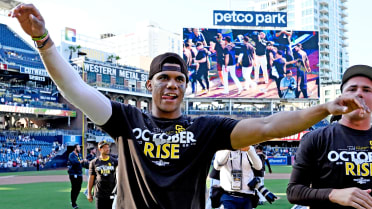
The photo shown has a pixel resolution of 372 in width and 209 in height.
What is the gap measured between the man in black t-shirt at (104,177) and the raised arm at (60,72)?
246 inches

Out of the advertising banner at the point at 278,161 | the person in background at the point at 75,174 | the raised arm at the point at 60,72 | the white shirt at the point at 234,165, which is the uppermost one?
the raised arm at the point at 60,72

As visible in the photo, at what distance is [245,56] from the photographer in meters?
50.2

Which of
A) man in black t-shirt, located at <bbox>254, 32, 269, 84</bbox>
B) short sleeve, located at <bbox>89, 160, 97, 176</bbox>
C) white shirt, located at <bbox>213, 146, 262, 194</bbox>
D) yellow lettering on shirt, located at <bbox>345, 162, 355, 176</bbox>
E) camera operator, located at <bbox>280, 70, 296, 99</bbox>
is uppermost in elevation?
man in black t-shirt, located at <bbox>254, 32, 269, 84</bbox>

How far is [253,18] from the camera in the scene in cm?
5456

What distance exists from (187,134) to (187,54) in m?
47.1

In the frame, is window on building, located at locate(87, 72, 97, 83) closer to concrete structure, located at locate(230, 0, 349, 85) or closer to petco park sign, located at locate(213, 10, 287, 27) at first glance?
petco park sign, located at locate(213, 10, 287, 27)

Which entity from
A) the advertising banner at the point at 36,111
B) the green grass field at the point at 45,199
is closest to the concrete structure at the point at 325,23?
the advertising banner at the point at 36,111

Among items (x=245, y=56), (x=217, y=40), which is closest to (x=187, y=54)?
(x=217, y=40)

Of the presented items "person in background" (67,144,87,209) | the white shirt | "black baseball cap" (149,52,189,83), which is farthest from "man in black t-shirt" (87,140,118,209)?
"black baseball cap" (149,52,189,83)

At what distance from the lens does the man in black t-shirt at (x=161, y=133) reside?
8.16ft

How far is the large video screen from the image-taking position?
4984cm

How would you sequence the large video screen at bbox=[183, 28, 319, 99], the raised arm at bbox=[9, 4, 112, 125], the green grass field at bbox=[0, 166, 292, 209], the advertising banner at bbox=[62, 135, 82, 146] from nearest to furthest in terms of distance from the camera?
the raised arm at bbox=[9, 4, 112, 125]
the green grass field at bbox=[0, 166, 292, 209]
the advertising banner at bbox=[62, 135, 82, 146]
the large video screen at bbox=[183, 28, 319, 99]

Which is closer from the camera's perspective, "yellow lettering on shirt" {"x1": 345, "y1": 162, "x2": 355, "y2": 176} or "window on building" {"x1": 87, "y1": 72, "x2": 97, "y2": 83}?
"yellow lettering on shirt" {"x1": 345, "y1": 162, "x2": 355, "y2": 176}

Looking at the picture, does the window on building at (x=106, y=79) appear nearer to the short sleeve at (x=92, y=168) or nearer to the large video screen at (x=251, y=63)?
the large video screen at (x=251, y=63)
